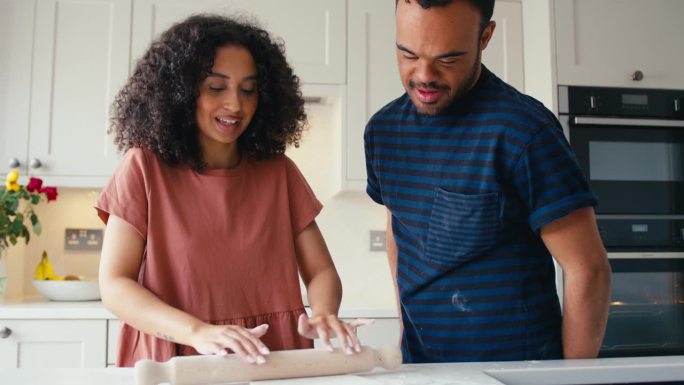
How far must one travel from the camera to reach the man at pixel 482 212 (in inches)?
36.0

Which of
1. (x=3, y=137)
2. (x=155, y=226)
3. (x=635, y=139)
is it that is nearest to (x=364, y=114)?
(x=635, y=139)

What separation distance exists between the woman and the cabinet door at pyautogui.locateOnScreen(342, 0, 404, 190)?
115 cm

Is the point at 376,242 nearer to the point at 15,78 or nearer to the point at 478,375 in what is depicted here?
the point at 15,78

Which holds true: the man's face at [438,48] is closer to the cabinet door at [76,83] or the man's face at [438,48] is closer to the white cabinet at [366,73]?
the white cabinet at [366,73]

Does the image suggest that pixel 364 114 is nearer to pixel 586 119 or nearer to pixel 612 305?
pixel 586 119

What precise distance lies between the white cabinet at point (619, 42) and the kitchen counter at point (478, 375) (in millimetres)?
1581

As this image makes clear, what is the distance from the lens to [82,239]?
96.4 inches

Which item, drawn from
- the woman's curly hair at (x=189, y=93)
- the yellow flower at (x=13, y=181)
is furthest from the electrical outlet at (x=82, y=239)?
the woman's curly hair at (x=189, y=93)

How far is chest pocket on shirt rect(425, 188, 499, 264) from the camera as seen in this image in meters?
0.95

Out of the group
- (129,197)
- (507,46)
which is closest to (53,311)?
(129,197)

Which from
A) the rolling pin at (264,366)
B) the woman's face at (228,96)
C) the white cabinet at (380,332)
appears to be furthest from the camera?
the white cabinet at (380,332)

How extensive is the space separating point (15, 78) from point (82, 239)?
66cm

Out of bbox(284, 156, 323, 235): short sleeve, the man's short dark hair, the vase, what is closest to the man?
the man's short dark hair

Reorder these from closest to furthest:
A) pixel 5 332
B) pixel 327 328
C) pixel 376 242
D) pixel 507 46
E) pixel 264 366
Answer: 1. pixel 264 366
2. pixel 327 328
3. pixel 5 332
4. pixel 507 46
5. pixel 376 242
